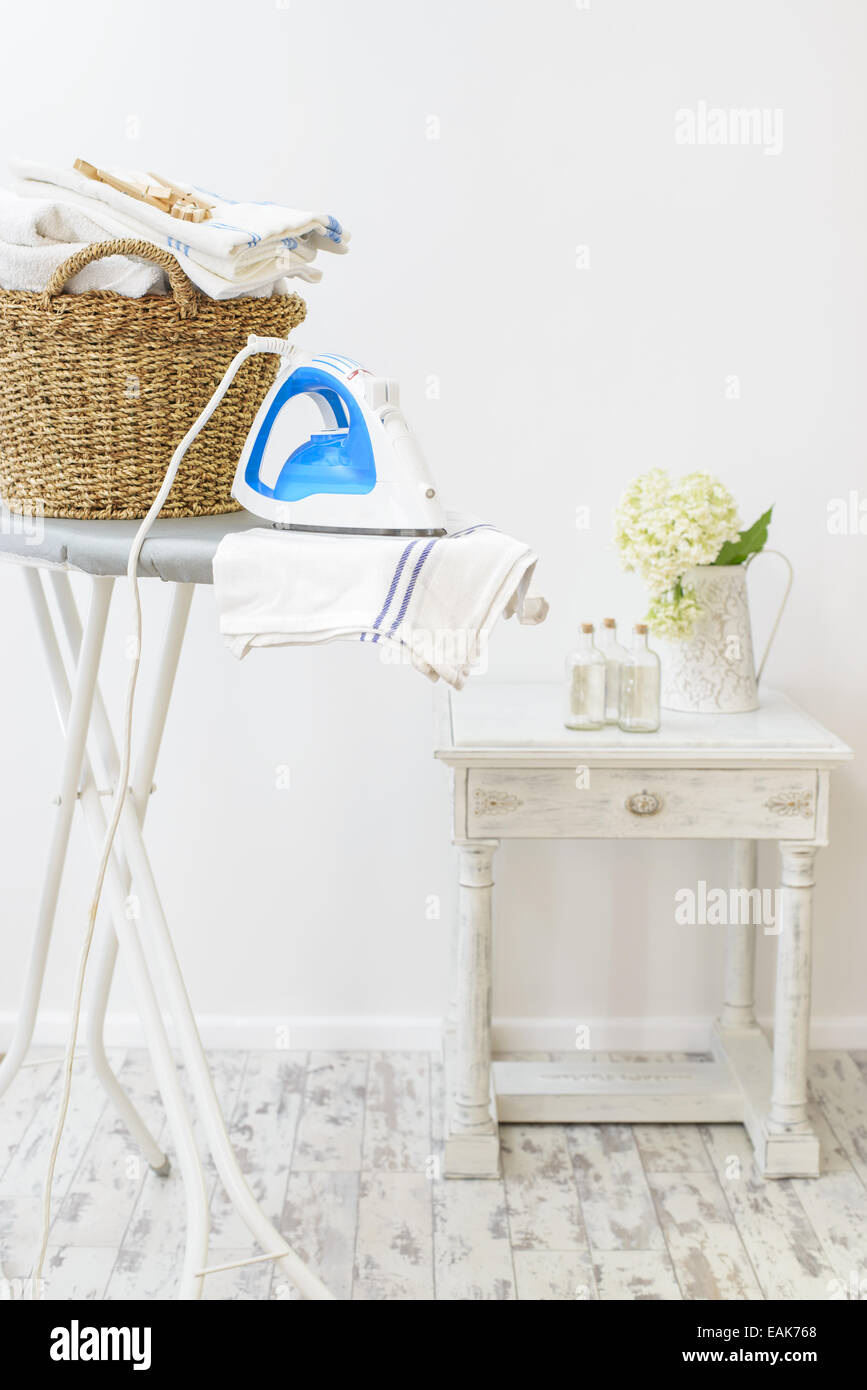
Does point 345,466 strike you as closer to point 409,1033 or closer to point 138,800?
point 138,800

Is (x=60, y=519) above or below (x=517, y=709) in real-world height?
above

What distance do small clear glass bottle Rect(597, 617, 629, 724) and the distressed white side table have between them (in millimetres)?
85

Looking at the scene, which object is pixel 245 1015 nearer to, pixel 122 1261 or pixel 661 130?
pixel 122 1261

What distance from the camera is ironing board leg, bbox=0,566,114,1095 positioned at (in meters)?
1.39

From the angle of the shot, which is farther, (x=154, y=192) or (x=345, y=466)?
(x=154, y=192)

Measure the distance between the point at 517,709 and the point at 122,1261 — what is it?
104 cm

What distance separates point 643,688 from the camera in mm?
2074

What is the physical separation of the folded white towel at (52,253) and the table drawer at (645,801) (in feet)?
3.30

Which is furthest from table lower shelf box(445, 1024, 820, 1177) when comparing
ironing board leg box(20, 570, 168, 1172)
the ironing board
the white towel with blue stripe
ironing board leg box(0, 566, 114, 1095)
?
the white towel with blue stripe

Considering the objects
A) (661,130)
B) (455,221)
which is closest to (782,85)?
(661,130)

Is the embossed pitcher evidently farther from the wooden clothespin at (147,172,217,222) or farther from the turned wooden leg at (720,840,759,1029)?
the wooden clothespin at (147,172,217,222)

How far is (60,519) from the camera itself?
1290 mm

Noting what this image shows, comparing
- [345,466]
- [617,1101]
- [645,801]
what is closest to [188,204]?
[345,466]

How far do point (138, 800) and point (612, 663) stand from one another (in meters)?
0.87
